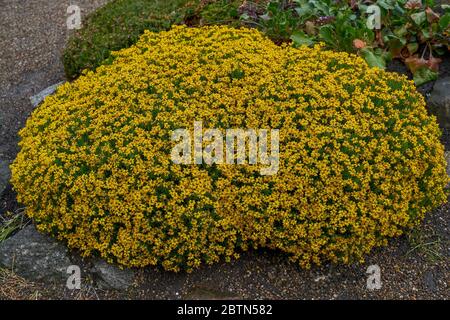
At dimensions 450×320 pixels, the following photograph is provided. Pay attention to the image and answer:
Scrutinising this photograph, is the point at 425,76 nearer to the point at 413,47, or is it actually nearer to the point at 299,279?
the point at 413,47

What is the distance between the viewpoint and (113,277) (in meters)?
3.91

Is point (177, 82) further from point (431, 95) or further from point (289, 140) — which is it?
point (431, 95)

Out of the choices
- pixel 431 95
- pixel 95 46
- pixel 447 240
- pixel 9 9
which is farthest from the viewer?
pixel 9 9

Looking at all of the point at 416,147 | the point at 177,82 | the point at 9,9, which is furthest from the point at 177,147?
the point at 9,9

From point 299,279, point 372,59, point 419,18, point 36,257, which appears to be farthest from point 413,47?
point 36,257

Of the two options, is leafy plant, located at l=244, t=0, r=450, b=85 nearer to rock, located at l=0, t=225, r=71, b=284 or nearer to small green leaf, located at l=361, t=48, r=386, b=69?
small green leaf, located at l=361, t=48, r=386, b=69

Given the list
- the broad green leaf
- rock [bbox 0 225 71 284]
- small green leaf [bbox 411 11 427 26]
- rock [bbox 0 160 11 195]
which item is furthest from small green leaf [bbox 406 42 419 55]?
rock [bbox 0 160 11 195]

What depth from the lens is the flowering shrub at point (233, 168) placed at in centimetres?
374

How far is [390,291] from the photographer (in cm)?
387

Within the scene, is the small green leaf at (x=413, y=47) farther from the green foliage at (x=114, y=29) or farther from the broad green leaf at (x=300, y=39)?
the green foliage at (x=114, y=29)

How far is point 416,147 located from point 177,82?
1753mm

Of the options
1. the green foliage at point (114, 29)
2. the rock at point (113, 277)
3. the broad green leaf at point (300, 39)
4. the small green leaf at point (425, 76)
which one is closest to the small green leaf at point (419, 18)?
the small green leaf at point (425, 76)

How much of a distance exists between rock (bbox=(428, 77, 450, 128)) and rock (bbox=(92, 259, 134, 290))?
292 centimetres

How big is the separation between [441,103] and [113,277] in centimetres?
309
